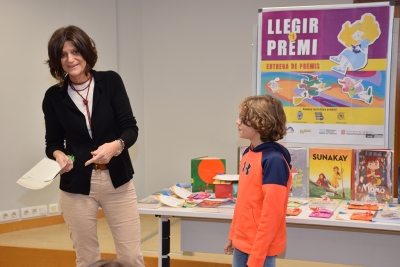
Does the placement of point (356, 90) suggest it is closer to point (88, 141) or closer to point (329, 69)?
point (329, 69)

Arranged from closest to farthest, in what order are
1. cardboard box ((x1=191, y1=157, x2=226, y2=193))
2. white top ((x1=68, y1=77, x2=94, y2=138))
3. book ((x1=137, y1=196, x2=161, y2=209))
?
1. white top ((x1=68, y1=77, x2=94, y2=138))
2. book ((x1=137, y1=196, x2=161, y2=209))
3. cardboard box ((x1=191, y1=157, x2=226, y2=193))

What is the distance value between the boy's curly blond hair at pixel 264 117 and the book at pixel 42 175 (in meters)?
0.82

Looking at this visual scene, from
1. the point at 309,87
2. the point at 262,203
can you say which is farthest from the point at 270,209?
the point at 309,87

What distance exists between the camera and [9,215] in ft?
14.1

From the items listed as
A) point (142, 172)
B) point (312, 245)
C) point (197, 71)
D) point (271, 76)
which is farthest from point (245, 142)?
point (312, 245)

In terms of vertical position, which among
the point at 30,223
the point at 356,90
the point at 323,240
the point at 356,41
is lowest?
the point at 30,223

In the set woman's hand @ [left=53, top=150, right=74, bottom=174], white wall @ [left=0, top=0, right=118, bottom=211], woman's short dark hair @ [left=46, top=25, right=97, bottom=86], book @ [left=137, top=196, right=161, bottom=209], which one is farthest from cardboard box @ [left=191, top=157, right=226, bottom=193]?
white wall @ [left=0, top=0, right=118, bottom=211]

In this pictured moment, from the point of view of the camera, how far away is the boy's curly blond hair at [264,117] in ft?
6.48

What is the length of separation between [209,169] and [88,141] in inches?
35.6

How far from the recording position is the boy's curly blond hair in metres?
1.97

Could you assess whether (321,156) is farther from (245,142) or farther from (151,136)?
(151,136)

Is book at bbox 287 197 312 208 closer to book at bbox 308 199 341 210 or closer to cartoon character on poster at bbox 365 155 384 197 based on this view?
book at bbox 308 199 341 210

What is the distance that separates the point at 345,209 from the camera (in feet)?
8.00

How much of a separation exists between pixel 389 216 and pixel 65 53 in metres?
1.65
